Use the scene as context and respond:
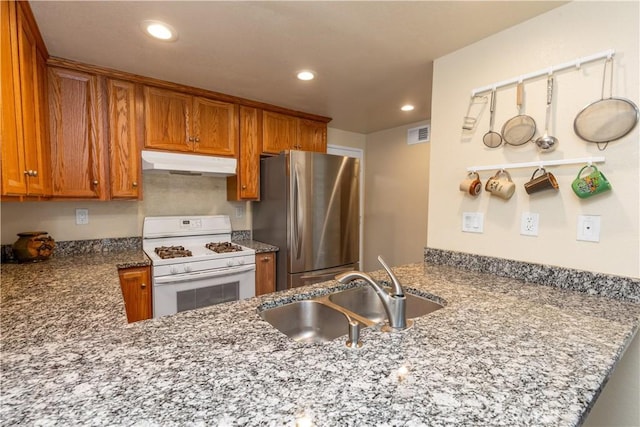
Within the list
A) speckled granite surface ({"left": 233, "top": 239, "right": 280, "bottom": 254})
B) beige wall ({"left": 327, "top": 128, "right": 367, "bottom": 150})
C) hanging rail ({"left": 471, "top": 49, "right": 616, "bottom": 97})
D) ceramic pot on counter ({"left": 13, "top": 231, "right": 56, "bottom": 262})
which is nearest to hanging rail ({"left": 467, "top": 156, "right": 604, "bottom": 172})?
hanging rail ({"left": 471, "top": 49, "right": 616, "bottom": 97})

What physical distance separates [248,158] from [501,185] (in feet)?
6.73

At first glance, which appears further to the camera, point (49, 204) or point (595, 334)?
point (49, 204)

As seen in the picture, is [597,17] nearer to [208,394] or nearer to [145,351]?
[208,394]

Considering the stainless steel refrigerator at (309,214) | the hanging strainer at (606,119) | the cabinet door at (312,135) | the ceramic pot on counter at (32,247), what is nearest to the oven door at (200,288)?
the stainless steel refrigerator at (309,214)

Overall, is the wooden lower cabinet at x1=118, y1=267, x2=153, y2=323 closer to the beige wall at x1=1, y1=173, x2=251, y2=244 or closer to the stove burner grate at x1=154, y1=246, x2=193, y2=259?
the stove burner grate at x1=154, y1=246, x2=193, y2=259

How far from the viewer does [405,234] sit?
3.50 metres

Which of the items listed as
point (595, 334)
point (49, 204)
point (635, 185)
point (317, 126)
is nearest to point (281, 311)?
point (595, 334)

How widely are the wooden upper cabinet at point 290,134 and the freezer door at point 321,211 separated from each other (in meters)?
0.50

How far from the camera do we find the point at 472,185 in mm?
1605

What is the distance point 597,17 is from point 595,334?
1275mm

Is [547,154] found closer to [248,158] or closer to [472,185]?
[472,185]

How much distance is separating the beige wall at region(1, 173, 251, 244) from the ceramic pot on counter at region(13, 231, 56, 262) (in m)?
0.26

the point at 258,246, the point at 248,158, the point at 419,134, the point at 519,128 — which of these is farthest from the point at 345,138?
the point at 519,128

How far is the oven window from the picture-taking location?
2148 mm
